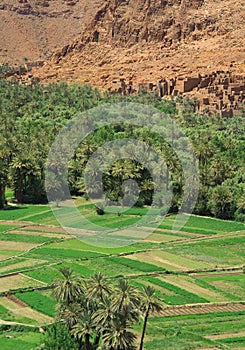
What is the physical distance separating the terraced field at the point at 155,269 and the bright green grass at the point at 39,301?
6cm

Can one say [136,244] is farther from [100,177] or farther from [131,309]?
[131,309]

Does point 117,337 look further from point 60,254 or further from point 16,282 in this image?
point 60,254

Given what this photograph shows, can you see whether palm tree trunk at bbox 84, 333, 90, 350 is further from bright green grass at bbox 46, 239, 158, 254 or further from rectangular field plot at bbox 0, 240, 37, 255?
rectangular field plot at bbox 0, 240, 37, 255

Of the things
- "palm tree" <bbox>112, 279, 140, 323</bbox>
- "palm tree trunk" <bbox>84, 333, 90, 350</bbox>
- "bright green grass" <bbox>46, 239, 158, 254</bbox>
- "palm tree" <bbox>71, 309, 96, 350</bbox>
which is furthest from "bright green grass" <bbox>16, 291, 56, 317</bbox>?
"bright green grass" <bbox>46, 239, 158, 254</bbox>

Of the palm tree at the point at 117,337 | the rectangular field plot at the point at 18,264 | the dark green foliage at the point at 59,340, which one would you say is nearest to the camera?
the palm tree at the point at 117,337

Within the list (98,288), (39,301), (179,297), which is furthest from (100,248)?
(98,288)

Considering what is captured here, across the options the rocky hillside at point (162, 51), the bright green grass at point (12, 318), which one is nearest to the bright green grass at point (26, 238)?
the bright green grass at point (12, 318)

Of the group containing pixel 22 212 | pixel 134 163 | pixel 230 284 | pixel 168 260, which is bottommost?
pixel 230 284

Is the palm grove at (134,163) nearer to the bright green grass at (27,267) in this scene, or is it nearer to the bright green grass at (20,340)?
the bright green grass at (27,267)

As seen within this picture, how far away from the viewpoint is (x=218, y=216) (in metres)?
71.7

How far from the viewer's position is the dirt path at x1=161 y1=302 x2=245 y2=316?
43250 millimetres

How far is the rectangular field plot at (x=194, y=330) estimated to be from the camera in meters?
37.4

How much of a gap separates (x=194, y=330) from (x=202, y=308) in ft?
14.7

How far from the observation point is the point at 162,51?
152 meters
